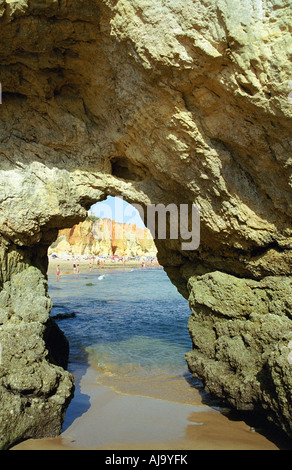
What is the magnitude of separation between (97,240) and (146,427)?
6131cm

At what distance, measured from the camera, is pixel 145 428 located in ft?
15.4

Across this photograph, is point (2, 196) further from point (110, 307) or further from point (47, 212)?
point (110, 307)

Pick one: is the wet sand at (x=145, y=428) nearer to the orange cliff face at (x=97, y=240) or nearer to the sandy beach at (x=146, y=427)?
the sandy beach at (x=146, y=427)

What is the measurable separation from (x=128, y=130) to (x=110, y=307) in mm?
11638

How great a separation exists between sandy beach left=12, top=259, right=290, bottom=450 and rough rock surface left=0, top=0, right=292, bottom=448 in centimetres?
35

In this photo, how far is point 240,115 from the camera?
455 centimetres

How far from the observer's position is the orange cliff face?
Result: 57375 mm

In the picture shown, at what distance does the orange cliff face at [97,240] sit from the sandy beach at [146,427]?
51544mm

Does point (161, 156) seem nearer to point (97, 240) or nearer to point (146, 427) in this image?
point (146, 427)

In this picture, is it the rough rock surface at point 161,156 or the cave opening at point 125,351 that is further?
the cave opening at point 125,351

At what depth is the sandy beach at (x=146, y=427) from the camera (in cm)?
423

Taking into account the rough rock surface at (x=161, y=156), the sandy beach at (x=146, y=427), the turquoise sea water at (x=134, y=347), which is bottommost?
the turquoise sea water at (x=134, y=347)

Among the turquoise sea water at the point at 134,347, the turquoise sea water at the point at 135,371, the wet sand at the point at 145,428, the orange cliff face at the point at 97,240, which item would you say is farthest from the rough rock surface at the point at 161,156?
the orange cliff face at the point at 97,240

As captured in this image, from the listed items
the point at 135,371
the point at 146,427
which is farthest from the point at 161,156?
the point at 135,371
